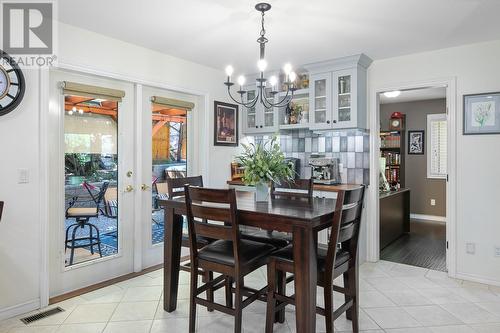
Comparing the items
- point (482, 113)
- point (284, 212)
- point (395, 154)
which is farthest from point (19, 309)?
point (395, 154)

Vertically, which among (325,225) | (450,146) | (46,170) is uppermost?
(450,146)

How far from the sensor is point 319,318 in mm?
2660

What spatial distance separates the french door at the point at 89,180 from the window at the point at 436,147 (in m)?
5.56

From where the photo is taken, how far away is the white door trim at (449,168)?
3571 millimetres

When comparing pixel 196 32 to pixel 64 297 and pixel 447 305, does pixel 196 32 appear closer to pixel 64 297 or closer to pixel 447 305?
pixel 64 297

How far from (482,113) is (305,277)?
2.67 metres

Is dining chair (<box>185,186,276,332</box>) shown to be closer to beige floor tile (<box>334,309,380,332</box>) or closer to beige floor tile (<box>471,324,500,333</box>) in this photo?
beige floor tile (<box>334,309,380,332</box>)

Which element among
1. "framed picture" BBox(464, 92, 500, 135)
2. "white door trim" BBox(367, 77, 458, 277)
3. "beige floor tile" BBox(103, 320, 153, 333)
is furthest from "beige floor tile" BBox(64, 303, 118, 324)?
"framed picture" BBox(464, 92, 500, 135)

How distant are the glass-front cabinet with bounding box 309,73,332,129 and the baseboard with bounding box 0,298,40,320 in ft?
10.8

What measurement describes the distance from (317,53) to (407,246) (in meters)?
2.94

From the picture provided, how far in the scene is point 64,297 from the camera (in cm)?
300

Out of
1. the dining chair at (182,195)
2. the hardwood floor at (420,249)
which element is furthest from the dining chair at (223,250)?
the hardwood floor at (420,249)

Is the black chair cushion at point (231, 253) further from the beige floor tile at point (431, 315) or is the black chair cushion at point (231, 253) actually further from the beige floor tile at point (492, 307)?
the beige floor tile at point (492, 307)

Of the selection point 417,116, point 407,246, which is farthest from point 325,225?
point 417,116
